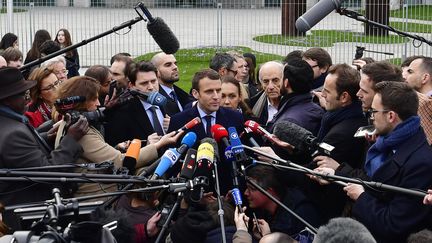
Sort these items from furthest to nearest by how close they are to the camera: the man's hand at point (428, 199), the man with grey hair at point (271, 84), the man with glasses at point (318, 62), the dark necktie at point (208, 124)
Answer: the man with glasses at point (318, 62), the man with grey hair at point (271, 84), the dark necktie at point (208, 124), the man's hand at point (428, 199)

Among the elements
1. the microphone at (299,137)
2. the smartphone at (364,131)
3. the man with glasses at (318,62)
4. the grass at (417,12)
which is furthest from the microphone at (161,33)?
the grass at (417,12)

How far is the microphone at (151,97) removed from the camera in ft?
26.9

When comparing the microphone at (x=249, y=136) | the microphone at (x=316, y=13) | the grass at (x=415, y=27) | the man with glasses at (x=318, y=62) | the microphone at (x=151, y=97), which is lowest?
the microphone at (x=249, y=136)

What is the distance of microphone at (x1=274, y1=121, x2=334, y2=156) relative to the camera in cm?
669

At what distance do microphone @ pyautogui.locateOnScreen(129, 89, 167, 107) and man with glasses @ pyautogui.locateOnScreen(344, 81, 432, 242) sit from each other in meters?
2.37

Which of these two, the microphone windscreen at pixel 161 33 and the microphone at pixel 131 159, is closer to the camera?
the microphone at pixel 131 159

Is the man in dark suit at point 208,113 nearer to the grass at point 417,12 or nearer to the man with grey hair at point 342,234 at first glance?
the man with grey hair at point 342,234

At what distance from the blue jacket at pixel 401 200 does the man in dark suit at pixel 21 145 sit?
2205 mm

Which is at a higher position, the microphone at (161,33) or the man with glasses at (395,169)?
the microphone at (161,33)

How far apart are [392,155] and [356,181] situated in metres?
0.59

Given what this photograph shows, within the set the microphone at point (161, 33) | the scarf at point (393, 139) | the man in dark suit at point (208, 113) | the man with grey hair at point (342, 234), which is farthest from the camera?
the man in dark suit at point (208, 113)

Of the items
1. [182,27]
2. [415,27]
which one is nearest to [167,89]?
[415,27]

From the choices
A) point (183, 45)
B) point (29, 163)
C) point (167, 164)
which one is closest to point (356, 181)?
point (167, 164)

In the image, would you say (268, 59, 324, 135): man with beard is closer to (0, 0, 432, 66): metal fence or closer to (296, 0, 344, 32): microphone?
(296, 0, 344, 32): microphone
